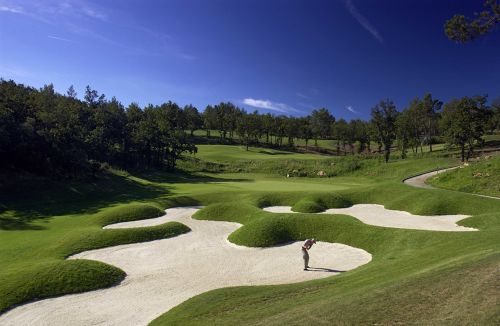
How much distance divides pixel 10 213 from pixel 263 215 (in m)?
27.8

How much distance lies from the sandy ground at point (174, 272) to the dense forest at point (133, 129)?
1513 inches

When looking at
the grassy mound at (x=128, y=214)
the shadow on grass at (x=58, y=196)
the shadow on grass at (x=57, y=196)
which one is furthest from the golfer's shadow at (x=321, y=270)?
the shadow on grass at (x=57, y=196)

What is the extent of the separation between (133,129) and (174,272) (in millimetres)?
78305

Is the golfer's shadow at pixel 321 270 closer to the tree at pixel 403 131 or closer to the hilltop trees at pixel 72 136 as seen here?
the hilltop trees at pixel 72 136

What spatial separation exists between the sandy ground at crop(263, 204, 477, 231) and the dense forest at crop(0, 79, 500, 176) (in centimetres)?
3907

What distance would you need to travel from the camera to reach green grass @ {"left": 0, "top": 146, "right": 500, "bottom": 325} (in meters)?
12.2

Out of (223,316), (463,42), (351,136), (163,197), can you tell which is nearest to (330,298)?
(223,316)

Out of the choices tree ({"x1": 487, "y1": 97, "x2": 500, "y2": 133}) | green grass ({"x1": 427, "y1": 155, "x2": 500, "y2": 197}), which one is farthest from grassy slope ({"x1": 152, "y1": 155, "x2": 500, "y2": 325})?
tree ({"x1": 487, "y1": 97, "x2": 500, "y2": 133})

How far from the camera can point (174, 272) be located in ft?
75.2

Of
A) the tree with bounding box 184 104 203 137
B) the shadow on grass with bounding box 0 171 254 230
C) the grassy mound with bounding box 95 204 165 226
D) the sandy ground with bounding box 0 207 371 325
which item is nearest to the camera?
the sandy ground with bounding box 0 207 371 325

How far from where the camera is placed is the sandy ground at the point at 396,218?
3165 centimetres

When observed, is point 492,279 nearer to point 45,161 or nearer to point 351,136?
point 45,161

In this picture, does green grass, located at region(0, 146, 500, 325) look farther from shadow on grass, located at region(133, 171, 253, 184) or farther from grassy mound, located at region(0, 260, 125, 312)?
shadow on grass, located at region(133, 171, 253, 184)

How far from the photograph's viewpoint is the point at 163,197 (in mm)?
49844
